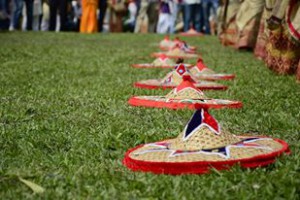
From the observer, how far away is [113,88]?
6461 mm

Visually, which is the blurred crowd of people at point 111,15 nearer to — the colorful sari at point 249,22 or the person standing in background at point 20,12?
the person standing in background at point 20,12

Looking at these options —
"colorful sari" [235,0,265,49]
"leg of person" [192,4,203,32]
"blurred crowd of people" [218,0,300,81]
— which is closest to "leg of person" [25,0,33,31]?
"leg of person" [192,4,203,32]

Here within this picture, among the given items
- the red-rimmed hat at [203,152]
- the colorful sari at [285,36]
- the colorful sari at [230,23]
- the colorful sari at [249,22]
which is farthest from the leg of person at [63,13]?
the red-rimmed hat at [203,152]

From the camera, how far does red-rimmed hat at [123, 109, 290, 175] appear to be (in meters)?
3.12

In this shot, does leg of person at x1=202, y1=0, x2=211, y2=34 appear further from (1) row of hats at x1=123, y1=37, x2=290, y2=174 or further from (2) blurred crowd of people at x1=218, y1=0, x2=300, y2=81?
(1) row of hats at x1=123, y1=37, x2=290, y2=174

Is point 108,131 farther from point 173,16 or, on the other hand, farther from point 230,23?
point 173,16

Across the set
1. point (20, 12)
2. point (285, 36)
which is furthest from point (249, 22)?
point (20, 12)

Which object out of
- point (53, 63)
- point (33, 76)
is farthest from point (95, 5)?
point (33, 76)

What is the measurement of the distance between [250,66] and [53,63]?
2.29 meters

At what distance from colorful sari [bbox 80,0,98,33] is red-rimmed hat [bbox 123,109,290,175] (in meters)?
18.0

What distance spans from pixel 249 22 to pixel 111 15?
13901 millimetres

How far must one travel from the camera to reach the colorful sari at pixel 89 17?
21.3 meters

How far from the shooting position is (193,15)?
66.9 feet

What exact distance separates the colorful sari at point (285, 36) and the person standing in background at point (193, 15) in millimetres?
11857
